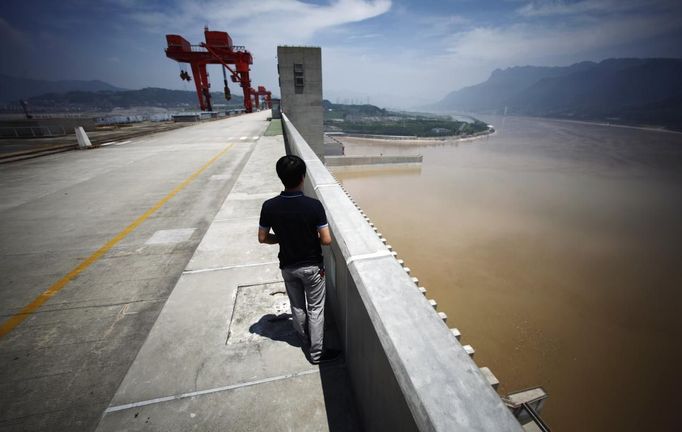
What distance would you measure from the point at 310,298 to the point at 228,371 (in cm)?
102

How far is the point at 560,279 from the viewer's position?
52.0 ft

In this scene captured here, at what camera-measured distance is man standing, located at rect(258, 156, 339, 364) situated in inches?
86.1

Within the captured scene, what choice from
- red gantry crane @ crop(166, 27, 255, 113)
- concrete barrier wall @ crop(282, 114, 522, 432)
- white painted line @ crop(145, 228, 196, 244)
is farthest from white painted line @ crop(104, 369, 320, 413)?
red gantry crane @ crop(166, 27, 255, 113)

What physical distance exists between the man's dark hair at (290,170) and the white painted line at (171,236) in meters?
3.96

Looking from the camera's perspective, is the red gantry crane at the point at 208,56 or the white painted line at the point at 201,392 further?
the red gantry crane at the point at 208,56

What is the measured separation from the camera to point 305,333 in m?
2.64

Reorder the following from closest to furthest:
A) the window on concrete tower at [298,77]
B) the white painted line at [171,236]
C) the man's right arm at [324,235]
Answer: the man's right arm at [324,235] < the white painted line at [171,236] < the window on concrete tower at [298,77]

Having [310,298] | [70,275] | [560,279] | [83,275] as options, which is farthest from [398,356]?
[560,279]

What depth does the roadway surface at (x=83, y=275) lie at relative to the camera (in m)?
2.41

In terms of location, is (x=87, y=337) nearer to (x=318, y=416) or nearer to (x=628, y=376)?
(x=318, y=416)

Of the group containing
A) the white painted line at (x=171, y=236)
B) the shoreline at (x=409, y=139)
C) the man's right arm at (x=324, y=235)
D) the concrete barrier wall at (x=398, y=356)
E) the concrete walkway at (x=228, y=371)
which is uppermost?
the man's right arm at (x=324, y=235)

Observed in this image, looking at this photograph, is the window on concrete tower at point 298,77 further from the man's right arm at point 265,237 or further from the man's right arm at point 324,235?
the man's right arm at point 324,235

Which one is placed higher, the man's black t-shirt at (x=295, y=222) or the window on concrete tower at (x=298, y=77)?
the window on concrete tower at (x=298, y=77)

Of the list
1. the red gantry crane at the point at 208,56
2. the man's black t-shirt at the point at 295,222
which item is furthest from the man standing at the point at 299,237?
the red gantry crane at the point at 208,56
